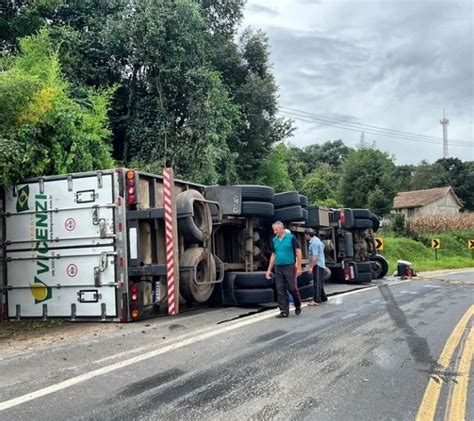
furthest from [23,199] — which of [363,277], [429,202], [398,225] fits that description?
[429,202]

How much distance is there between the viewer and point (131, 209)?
333 inches

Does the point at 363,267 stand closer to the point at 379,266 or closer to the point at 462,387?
the point at 379,266

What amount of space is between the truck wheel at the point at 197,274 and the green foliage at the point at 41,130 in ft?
10.6

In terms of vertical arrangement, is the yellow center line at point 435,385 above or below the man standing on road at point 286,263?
below

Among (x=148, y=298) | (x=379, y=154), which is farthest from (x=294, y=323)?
(x=379, y=154)

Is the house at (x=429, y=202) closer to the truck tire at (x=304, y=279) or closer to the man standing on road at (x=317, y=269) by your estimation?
the truck tire at (x=304, y=279)

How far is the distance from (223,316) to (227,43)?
732 inches

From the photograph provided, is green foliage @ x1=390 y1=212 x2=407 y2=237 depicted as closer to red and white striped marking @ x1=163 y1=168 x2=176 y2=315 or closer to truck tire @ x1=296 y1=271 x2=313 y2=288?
truck tire @ x1=296 y1=271 x2=313 y2=288

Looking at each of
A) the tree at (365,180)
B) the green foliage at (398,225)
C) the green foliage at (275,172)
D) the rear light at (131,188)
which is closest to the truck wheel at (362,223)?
the rear light at (131,188)

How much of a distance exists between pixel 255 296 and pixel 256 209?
5.35ft

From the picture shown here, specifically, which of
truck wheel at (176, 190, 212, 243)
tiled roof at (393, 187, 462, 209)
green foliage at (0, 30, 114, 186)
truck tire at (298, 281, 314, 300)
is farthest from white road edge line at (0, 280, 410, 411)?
tiled roof at (393, 187, 462, 209)

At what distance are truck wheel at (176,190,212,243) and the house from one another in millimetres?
55974

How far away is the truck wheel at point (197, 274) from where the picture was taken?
28.7 ft

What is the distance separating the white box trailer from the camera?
8.34 m
